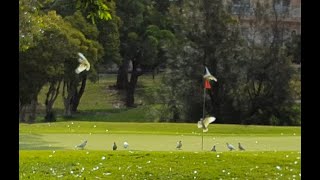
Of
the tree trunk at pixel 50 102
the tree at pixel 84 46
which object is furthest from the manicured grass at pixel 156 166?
the tree trunk at pixel 50 102

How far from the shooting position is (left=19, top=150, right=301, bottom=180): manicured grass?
7.94 metres

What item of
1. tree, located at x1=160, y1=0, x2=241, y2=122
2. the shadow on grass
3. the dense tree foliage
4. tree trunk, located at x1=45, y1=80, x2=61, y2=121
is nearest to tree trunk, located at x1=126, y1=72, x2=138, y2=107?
tree trunk, located at x1=45, y1=80, x2=61, y2=121

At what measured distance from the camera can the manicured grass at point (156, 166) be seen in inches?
313

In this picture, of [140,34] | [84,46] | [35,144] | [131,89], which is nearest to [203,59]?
[84,46]

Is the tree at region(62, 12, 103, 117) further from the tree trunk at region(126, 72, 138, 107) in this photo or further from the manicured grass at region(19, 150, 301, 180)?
the manicured grass at region(19, 150, 301, 180)

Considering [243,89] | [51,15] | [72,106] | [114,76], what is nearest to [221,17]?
[243,89]

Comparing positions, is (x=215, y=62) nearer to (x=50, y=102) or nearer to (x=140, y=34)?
(x=140, y=34)

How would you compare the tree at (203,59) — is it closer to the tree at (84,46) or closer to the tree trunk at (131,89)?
the tree at (84,46)

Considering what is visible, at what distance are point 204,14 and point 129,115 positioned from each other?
336 inches

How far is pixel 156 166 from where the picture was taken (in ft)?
27.6
